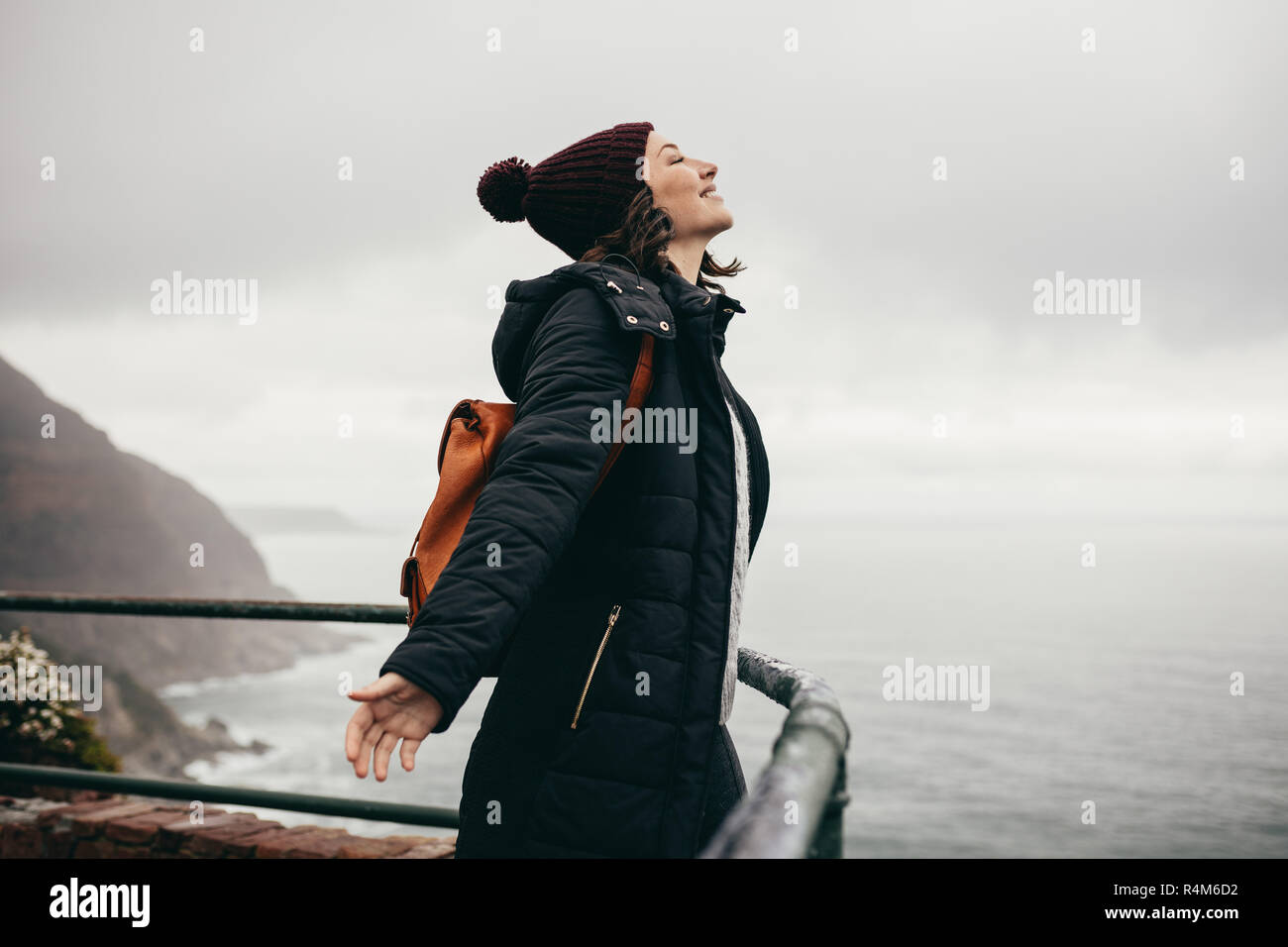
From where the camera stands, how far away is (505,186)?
1990 mm

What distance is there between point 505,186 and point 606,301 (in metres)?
0.76

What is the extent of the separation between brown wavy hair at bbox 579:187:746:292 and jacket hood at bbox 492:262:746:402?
9cm

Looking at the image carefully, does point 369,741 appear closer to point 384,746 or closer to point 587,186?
point 384,746

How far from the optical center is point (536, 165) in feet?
6.19

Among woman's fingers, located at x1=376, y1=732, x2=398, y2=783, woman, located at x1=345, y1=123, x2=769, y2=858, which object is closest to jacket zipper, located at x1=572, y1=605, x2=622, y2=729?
woman, located at x1=345, y1=123, x2=769, y2=858

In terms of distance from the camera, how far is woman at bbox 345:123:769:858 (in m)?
1.21

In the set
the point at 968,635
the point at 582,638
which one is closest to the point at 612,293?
the point at 582,638

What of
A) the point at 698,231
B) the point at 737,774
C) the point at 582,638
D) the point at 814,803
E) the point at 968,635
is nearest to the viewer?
the point at 814,803

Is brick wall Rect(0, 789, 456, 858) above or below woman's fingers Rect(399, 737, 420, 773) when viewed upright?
below

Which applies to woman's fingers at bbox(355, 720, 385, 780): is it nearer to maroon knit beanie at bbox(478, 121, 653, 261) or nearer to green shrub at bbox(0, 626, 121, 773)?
maroon knit beanie at bbox(478, 121, 653, 261)

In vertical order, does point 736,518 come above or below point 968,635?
above

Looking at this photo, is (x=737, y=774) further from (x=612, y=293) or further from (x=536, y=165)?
(x=536, y=165)
